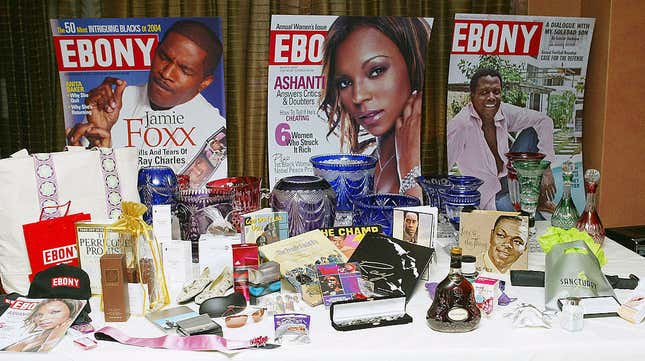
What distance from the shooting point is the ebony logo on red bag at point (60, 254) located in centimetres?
173

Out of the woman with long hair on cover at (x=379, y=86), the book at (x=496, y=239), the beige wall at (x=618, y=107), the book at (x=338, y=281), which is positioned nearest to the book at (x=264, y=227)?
the book at (x=338, y=281)

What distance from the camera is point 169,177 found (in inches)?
81.0

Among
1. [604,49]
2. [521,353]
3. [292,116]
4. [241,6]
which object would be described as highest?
[241,6]

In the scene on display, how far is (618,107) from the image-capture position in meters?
2.93

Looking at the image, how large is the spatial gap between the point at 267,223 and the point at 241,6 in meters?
1.76

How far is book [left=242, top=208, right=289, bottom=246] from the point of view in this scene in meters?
1.79

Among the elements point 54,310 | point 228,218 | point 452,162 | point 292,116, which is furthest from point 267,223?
point 452,162

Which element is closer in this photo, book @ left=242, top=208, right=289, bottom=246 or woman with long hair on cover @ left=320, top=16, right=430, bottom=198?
book @ left=242, top=208, right=289, bottom=246

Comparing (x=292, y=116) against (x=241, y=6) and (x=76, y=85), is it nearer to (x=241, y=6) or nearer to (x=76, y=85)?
(x=241, y=6)

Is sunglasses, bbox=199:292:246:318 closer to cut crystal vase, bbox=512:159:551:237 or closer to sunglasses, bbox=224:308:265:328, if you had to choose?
sunglasses, bbox=224:308:265:328

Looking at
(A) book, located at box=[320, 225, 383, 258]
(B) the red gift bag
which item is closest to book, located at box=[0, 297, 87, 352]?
(B) the red gift bag

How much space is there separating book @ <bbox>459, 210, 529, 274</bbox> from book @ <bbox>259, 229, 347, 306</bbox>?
0.39 meters

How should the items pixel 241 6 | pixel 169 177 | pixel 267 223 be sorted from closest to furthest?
pixel 267 223
pixel 169 177
pixel 241 6

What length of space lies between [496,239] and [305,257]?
1.85 feet
